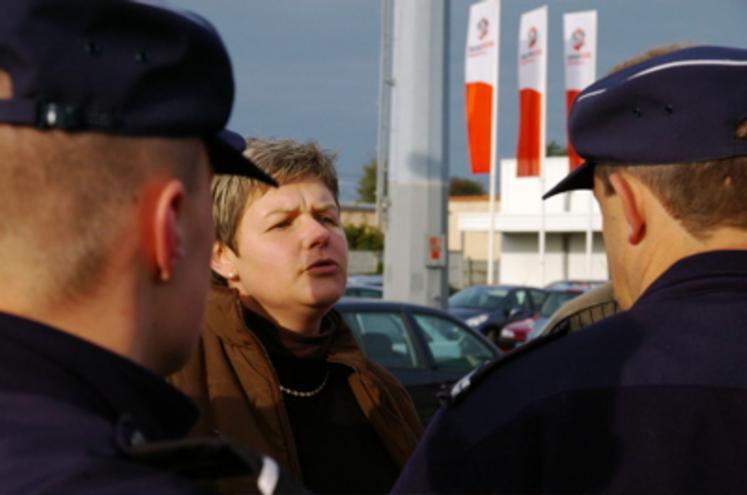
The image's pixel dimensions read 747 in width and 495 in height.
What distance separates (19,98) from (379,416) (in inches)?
71.0

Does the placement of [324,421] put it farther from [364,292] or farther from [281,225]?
[364,292]

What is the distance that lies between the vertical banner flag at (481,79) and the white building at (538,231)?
1586cm

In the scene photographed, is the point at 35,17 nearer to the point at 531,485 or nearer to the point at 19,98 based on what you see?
the point at 19,98

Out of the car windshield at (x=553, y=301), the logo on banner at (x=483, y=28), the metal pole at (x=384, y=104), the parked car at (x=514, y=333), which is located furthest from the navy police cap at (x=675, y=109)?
the logo on banner at (x=483, y=28)

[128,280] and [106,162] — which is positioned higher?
[106,162]

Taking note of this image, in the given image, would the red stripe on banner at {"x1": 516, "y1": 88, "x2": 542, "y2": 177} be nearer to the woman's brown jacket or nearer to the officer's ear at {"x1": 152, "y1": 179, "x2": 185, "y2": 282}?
the woman's brown jacket

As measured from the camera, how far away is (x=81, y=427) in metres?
1.11

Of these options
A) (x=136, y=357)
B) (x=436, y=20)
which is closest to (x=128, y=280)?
(x=136, y=357)

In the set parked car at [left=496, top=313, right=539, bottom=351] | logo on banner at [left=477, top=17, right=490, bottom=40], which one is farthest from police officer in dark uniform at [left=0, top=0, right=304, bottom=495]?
logo on banner at [left=477, top=17, right=490, bottom=40]

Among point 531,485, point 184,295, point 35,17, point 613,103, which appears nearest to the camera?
point 35,17

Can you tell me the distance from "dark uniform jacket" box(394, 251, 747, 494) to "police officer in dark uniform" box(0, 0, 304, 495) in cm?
56

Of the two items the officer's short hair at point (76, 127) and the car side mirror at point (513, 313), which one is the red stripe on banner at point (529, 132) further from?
the officer's short hair at point (76, 127)

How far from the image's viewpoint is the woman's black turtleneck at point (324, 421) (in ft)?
8.89

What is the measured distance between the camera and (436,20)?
13461 millimetres
